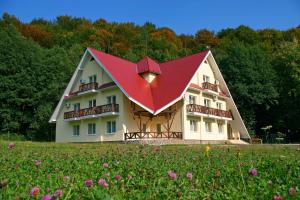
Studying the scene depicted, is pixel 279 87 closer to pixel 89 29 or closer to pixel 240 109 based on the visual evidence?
pixel 240 109

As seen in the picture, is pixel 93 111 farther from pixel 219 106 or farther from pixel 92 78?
pixel 219 106

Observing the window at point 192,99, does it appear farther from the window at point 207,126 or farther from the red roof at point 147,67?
the red roof at point 147,67

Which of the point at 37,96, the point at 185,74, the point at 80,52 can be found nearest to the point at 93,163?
the point at 185,74

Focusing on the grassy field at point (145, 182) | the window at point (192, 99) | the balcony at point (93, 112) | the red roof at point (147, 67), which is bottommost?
the grassy field at point (145, 182)

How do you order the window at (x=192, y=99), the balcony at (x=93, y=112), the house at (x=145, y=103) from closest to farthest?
the house at (x=145, y=103)
the balcony at (x=93, y=112)
the window at (x=192, y=99)

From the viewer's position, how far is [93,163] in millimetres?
5809

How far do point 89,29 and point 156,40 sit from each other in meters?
9.58

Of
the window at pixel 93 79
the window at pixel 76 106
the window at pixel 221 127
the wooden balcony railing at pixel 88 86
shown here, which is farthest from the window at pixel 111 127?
the window at pixel 221 127

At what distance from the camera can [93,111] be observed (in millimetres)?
28156

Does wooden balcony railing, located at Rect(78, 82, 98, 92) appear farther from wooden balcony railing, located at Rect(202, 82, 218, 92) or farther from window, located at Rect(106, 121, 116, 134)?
wooden balcony railing, located at Rect(202, 82, 218, 92)

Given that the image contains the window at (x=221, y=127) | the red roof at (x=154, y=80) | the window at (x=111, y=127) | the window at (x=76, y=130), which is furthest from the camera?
the window at (x=221, y=127)

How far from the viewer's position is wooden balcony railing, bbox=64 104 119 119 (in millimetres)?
26719

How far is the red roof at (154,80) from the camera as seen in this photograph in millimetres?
25672

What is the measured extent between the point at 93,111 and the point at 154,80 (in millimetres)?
5975
